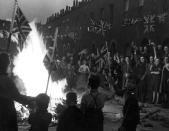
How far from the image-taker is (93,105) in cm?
704

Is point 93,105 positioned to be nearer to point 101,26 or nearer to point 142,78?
point 142,78

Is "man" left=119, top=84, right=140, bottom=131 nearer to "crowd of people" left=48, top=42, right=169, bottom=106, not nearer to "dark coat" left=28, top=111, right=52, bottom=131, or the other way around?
"dark coat" left=28, top=111, right=52, bottom=131

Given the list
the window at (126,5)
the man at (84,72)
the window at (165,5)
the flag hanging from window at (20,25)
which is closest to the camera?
the flag hanging from window at (20,25)

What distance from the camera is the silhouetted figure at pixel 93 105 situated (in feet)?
23.1

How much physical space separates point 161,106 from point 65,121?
1104cm

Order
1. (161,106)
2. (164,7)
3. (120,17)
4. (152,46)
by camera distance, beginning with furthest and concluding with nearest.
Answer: (120,17) → (164,7) → (152,46) → (161,106)

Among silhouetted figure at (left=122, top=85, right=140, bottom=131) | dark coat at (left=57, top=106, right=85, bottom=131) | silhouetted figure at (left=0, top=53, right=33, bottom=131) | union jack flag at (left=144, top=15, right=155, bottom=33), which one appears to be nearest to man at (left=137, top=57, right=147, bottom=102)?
union jack flag at (left=144, top=15, right=155, bottom=33)

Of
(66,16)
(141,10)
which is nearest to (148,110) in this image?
(141,10)

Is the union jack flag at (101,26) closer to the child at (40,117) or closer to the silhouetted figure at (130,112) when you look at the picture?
the silhouetted figure at (130,112)

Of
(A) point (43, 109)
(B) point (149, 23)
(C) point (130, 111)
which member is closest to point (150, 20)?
(B) point (149, 23)

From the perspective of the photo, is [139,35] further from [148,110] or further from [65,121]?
[65,121]

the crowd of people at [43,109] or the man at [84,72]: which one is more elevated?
the man at [84,72]

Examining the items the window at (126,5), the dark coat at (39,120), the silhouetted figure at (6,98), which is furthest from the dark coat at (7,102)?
the window at (126,5)

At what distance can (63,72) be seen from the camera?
952 inches
